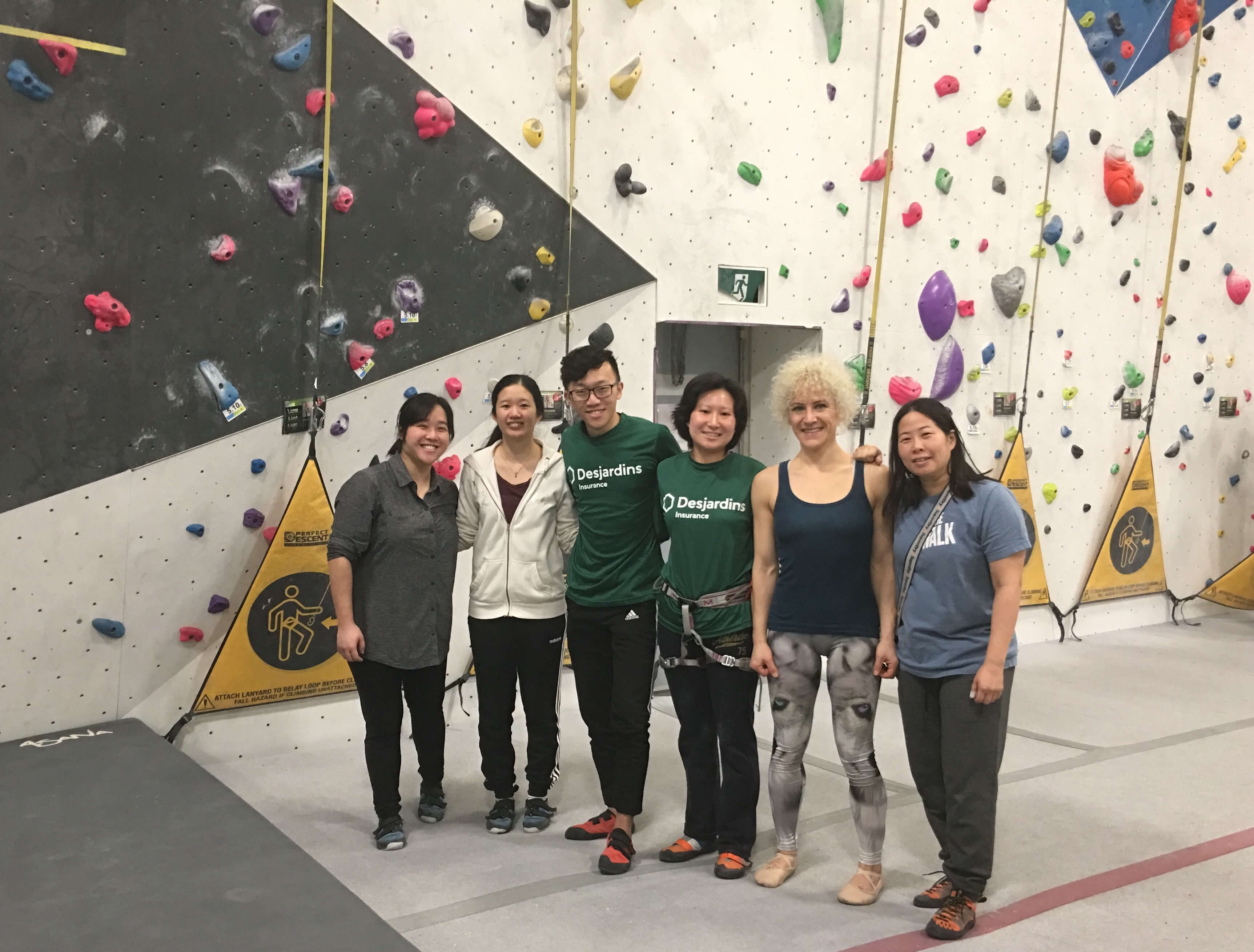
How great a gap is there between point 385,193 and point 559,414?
101cm

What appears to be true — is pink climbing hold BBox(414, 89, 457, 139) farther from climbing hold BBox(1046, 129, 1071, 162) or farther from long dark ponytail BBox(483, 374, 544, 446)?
climbing hold BBox(1046, 129, 1071, 162)

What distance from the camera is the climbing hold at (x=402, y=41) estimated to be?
3.52 m

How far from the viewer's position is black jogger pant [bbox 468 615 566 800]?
287cm

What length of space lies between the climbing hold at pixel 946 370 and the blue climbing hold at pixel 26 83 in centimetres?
369

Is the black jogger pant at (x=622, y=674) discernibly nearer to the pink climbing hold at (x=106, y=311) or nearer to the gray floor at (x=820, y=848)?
the gray floor at (x=820, y=848)

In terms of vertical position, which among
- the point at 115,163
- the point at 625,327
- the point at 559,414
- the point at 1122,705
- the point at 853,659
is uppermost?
the point at 115,163

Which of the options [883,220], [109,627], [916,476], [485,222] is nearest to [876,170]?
[883,220]

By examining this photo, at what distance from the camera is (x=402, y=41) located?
3.54m

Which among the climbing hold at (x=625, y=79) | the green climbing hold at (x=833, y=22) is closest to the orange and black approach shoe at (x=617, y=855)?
the climbing hold at (x=625, y=79)

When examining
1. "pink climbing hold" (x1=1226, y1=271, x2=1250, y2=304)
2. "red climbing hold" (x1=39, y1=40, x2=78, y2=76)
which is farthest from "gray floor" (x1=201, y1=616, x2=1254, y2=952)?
"pink climbing hold" (x1=1226, y1=271, x2=1250, y2=304)

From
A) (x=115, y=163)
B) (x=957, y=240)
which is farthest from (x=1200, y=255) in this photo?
(x=115, y=163)

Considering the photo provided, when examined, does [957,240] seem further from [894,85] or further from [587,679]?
[587,679]

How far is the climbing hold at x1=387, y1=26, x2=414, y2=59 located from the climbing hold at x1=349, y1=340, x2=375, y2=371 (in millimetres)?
955

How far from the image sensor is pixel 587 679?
2830 mm
